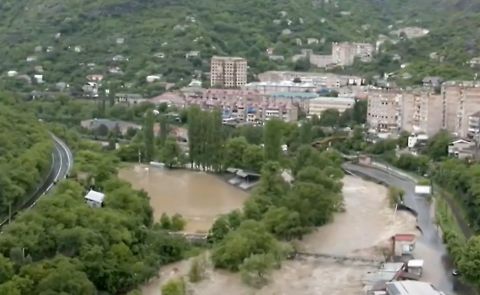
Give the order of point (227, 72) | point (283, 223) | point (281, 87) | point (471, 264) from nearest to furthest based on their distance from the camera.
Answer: point (471, 264) → point (283, 223) → point (281, 87) → point (227, 72)

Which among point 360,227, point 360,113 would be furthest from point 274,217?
point 360,113

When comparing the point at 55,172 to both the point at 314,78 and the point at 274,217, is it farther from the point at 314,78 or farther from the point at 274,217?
the point at 314,78

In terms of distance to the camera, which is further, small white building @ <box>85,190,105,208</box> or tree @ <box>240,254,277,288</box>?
small white building @ <box>85,190,105,208</box>

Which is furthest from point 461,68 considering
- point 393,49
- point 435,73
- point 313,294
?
point 313,294

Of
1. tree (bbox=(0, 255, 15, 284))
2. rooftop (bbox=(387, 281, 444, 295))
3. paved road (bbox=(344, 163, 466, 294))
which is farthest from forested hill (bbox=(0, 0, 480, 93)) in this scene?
tree (bbox=(0, 255, 15, 284))

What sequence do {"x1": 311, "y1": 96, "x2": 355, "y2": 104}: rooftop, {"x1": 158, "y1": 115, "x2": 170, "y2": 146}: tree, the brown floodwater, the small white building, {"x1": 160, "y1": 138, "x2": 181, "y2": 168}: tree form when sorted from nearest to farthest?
the small white building → the brown floodwater → {"x1": 160, "y1": 138, "x2": 181, "y2": 168}: tree → {"x1": 158, "y1": 115, "x2": 170, "y2": 146}: tree → {"x1": 311, "y1": 96, "x2": 355, "y2": 104}: rooftop

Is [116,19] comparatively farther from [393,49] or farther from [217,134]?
[217,134]

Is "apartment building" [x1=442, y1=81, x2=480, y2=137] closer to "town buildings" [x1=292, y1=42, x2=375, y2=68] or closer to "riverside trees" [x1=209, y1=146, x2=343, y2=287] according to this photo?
"riverside trees" [x1=209, y1=146, x2=343, y2=287]
